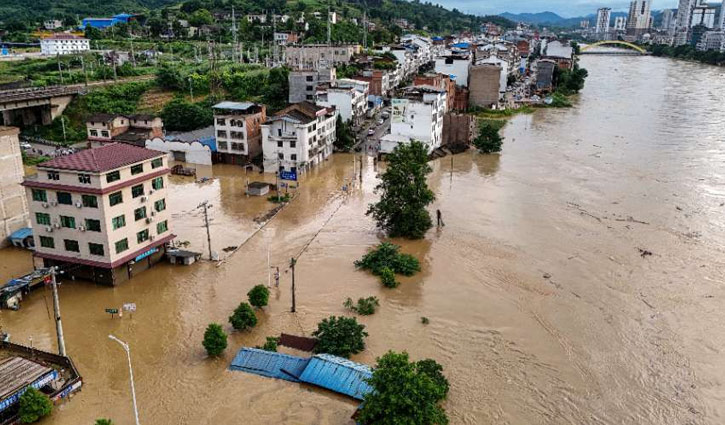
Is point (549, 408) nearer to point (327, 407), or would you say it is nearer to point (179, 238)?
point (327, 407)

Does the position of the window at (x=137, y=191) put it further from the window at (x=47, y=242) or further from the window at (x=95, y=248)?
the window at (x=47, y=242)

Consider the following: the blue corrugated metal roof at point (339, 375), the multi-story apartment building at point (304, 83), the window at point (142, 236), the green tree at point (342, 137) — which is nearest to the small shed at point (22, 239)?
the window at point (142, 236)

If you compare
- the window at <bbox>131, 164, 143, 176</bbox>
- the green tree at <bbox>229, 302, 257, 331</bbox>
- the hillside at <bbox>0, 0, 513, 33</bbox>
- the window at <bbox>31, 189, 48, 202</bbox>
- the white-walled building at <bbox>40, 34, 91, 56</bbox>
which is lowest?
the green tree at <bbox>229, 302, 257, 331</bbox>

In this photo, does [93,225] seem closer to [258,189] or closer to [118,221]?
[118,221]

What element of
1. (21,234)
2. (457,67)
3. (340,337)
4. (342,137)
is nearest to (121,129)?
(342,137)

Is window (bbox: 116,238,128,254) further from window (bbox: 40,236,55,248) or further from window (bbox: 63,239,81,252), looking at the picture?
window (bbox: 40,236,55,248)

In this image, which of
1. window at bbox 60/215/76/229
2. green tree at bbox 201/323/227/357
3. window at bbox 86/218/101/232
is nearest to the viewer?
green tree at bbox 201/323/227/357

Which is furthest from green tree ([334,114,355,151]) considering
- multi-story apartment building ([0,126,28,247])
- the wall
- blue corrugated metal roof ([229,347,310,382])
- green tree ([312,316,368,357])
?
blue corrugated metal roof ([229,347,310,382])
